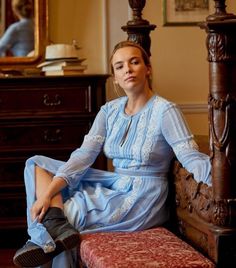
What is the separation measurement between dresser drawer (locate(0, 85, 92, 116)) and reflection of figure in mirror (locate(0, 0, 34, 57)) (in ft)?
1.61

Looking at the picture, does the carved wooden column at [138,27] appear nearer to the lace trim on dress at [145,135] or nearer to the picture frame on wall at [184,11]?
the lace trim on dress at [145,135]

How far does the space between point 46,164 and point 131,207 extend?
17.4 inches

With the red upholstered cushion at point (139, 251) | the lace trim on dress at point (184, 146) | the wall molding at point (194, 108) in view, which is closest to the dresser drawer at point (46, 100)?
the wall molding at point (194, 108)

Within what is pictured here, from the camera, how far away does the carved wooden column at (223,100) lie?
6.32ft

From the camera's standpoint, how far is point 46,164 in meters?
2.66

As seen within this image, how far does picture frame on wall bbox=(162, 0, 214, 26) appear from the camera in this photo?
4191 millimetres

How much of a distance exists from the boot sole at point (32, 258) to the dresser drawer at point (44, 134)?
5.09ft

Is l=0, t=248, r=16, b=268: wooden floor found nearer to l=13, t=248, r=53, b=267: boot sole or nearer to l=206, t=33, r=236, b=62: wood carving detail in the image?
l=13, t=248, r=53, b=267: boot sole

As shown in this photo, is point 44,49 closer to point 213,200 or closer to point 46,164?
point 46,164

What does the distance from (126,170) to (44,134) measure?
1.20m

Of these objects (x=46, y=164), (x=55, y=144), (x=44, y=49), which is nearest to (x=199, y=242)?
(x=46, y=164)

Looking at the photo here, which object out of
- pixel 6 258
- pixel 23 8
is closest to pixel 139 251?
pixel 6 258

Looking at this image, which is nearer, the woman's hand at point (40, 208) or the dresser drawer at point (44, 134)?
the woman's hand at point (40, 208)

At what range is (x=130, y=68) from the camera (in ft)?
8.60
